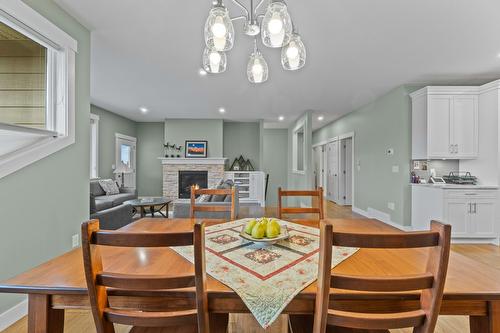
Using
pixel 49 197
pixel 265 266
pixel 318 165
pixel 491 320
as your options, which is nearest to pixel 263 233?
pixel 265 266

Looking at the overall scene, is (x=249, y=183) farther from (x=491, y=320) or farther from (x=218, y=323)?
(x=491, y=320)

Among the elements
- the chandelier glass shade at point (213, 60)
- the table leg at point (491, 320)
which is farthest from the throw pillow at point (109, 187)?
the table leg at point (491, 320)

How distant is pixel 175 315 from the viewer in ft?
2.63

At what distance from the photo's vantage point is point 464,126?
13.4 feet

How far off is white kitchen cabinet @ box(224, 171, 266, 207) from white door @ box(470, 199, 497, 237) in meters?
4.76

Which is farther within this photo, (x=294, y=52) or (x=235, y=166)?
(x=235, y=166)

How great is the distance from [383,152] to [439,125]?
1.23 m

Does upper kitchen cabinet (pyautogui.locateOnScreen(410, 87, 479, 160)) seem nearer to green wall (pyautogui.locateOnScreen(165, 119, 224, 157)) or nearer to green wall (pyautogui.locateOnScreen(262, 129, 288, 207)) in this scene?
green wall (pyautogui.locateOnScreen(165, 119, 224, 157))

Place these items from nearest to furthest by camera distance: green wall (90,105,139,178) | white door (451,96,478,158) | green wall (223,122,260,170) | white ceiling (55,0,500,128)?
1. white ceiling (55,0,500,128)
2. white door (451,96,478,158)
3. green wall (90,105,139,178)
4. green wall (223,122,260,170)

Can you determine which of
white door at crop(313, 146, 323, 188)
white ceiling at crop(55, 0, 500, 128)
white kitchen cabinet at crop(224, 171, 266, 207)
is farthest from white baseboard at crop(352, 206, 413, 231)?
white door at crop(313, 146, 323, 188)

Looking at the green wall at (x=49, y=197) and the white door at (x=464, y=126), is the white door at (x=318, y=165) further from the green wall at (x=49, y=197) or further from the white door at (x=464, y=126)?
the green wall at (x=49, y=197)

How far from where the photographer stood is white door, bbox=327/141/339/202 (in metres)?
7.96

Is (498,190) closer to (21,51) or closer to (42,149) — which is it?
(42,149)

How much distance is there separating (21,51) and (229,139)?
6.16 meters
